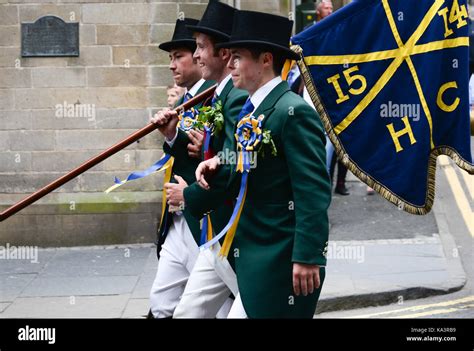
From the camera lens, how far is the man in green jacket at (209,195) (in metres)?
6.11

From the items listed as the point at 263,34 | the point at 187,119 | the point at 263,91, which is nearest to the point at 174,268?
the point at 187,119

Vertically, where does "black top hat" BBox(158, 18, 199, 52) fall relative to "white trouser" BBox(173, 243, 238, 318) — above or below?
above

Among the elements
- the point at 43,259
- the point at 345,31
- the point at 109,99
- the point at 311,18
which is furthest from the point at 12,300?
the point at 311,18

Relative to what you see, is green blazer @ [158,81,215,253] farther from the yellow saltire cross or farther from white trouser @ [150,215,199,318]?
the yellow saltire cross

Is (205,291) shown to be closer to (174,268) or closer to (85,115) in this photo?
(174,268)

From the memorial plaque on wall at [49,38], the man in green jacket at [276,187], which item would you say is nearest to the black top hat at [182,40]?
the man in green jacket at [276,187]

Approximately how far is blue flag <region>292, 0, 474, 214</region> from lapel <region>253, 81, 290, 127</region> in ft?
2.43

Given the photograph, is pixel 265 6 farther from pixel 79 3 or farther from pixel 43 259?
pixel 43 259

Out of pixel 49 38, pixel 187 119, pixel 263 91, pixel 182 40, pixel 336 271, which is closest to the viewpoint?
pixel 263 91

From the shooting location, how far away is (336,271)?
1052 centimetres

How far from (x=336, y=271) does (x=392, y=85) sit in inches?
169

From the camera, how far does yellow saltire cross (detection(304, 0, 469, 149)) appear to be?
643 cm

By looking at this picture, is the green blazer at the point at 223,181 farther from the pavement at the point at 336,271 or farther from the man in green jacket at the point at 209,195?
the pavement at the point at 336,271

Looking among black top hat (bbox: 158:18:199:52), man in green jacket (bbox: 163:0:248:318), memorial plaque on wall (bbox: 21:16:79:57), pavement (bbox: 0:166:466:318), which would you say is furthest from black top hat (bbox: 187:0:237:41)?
memorial plaque on wall (bbox: 21:16:79:57)
